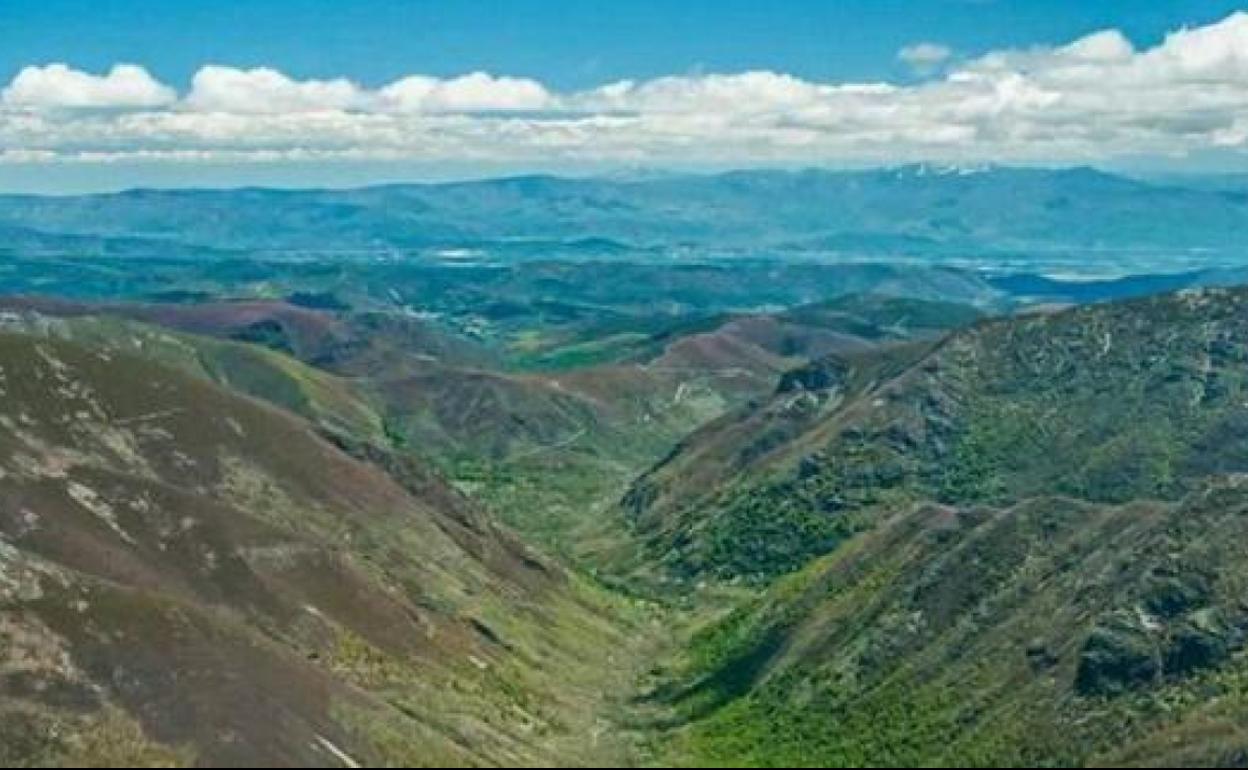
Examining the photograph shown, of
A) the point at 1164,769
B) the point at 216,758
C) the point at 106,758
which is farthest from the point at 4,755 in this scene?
the point at 1164,769

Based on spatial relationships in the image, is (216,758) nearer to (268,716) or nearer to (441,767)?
(268,716)

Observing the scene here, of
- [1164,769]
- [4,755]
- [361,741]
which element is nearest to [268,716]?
[361,741]

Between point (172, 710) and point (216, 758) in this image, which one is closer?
point (216, 758)

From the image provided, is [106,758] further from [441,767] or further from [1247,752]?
[1247,752]

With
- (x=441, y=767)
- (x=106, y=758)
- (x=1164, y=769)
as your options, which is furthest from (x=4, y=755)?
(x=1164, y=769)

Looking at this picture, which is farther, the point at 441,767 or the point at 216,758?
the point at 441,767

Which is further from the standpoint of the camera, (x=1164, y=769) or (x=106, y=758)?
(x=1164, y=769)

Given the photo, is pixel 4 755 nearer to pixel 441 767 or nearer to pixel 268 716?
pixel 268 716
